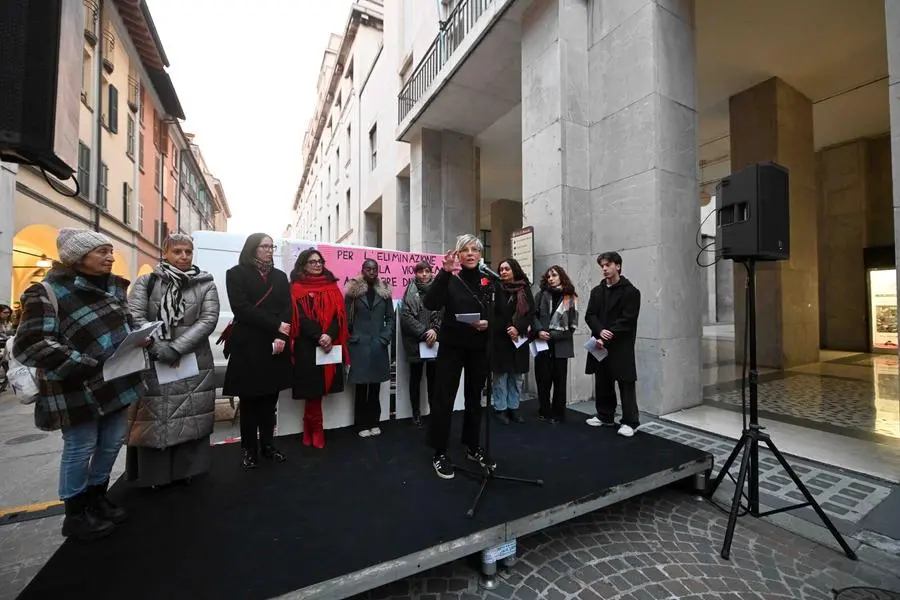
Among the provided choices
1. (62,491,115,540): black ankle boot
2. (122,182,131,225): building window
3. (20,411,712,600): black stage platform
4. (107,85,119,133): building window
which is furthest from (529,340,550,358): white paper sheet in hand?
(122,182,131,225): building window

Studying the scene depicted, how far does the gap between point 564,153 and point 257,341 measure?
199 inches

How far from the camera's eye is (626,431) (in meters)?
4.05

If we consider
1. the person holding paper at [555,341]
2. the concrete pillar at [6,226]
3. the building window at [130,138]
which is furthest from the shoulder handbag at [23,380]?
the building window at [130,138]

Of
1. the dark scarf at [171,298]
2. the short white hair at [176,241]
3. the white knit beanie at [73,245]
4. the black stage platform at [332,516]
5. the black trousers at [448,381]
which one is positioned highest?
the short white hair at [176,241]

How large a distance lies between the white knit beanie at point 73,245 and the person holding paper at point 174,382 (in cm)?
41

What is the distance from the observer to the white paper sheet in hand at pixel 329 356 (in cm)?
379

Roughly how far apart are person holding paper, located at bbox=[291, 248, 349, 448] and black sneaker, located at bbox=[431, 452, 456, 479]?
133 cm

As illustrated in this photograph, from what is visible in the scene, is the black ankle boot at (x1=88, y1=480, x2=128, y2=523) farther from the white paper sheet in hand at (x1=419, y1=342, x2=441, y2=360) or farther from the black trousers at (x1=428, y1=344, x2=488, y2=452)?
the white paper sheet in hand at (x1=419, y1=342, x2=441, y2=360)

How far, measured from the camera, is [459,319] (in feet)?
9.25

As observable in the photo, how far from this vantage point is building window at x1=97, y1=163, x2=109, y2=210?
46.7 ft

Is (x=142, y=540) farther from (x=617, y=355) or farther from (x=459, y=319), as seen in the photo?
(x=617, y=355)

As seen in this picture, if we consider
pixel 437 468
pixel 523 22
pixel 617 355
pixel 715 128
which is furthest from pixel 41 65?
pixel 715 128

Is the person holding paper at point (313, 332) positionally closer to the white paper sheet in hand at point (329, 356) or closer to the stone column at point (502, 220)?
the white paper sheet in hand at point (329, 356)

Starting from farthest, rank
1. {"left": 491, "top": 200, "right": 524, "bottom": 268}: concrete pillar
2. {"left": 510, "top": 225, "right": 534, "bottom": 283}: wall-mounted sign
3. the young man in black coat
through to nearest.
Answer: {"left": 491, "top": 200, "right": 524, "bottom": 268}: concrete pillar < {"left": 510, "top": 225, "right": 534, "bottom": 283}: wall-mounted sign < the young man in black coat
